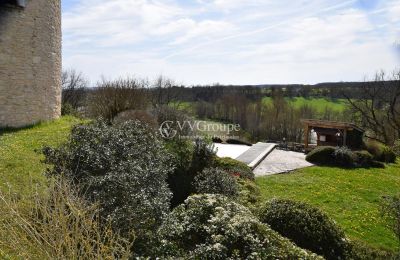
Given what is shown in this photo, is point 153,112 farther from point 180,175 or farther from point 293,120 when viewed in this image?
point 293,120

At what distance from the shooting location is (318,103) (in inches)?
2112

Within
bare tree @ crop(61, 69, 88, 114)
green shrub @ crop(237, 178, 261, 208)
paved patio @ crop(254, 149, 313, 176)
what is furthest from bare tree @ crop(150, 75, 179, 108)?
green shrub @ crop(237, 178, 261, 208)

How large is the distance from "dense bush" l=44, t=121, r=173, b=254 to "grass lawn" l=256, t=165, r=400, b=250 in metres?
4.66

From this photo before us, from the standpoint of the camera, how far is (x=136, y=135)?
684 centimetres

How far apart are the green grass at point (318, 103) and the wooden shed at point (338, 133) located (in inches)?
1169

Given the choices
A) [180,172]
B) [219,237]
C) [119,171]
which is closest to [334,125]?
[180,172]

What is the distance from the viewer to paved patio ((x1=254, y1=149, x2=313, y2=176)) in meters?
14.2

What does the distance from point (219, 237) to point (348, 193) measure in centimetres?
804

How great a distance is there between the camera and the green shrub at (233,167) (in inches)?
430

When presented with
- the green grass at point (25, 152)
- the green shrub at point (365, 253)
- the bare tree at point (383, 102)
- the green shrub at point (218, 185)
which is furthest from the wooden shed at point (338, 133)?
the green grass at point (25, 152)

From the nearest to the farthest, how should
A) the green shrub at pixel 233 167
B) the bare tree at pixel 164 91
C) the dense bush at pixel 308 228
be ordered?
1. the dense bush at pixel 308 228
2. the green shrub at pixel 233 167
3. the bare tree at pixel 164 91

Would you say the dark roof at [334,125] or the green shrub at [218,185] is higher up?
the dark roof at [334,125]

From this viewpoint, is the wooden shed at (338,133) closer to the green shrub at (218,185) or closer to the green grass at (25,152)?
the green shrub at (218,185)

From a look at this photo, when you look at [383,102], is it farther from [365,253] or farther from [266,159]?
[365,253]
